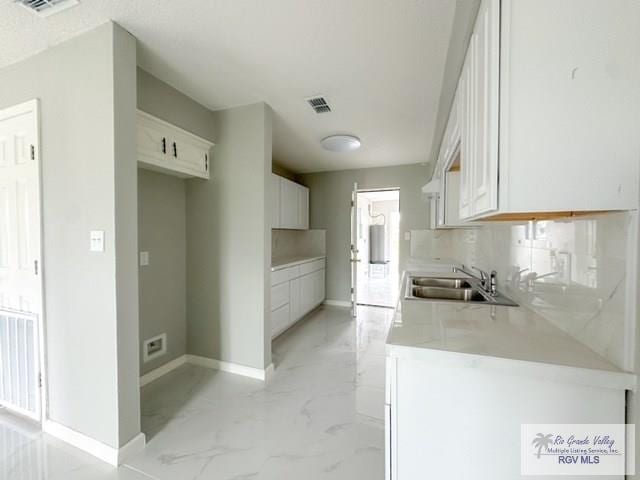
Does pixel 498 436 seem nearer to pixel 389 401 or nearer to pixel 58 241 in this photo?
pixel 389 401

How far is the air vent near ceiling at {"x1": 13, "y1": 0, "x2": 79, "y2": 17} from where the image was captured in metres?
1.37

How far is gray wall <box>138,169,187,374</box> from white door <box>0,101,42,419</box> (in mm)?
601

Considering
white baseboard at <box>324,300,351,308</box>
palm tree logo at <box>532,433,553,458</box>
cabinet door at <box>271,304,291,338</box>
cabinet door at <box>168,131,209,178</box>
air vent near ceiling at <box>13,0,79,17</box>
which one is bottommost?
white baseboard at <box>324,300,351,308</box>

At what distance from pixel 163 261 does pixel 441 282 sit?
251cm

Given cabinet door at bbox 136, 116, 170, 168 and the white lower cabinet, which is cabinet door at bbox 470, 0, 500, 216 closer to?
cabinet door at bbox 136, 116, 170, 168

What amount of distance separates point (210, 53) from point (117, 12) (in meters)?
0.49

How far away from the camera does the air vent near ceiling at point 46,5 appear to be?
4.51 feet

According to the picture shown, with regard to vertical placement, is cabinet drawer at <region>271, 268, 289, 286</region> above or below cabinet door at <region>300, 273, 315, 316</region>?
above

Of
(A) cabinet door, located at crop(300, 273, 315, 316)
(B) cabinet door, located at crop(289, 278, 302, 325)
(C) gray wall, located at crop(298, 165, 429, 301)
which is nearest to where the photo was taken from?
(B) cabinet door, located at crop(289, 278, 302, 325)

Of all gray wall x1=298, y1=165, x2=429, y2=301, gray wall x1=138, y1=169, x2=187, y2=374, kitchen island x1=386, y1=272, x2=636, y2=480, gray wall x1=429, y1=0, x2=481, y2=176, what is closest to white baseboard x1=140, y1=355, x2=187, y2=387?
gray wall x1=138, y1=169, x2=187, y2=374

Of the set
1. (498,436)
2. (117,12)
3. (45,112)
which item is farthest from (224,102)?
(498,436)

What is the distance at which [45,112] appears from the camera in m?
1.69

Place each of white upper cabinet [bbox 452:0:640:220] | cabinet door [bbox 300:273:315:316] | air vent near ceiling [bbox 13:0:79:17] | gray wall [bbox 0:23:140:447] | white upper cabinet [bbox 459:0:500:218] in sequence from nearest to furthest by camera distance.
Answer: white upper cabinet [bbox 452:0:640:220]
white upper cabinet [bbox 459:0:500:218]
air vent near ceiling [bbox 13:0:79:17]
gray wall [bbox 0:23:140:447]
cabinet door [bbox 300:273:315:316]

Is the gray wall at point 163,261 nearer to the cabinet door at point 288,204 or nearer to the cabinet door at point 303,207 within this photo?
the cabinet door at point 288,204
